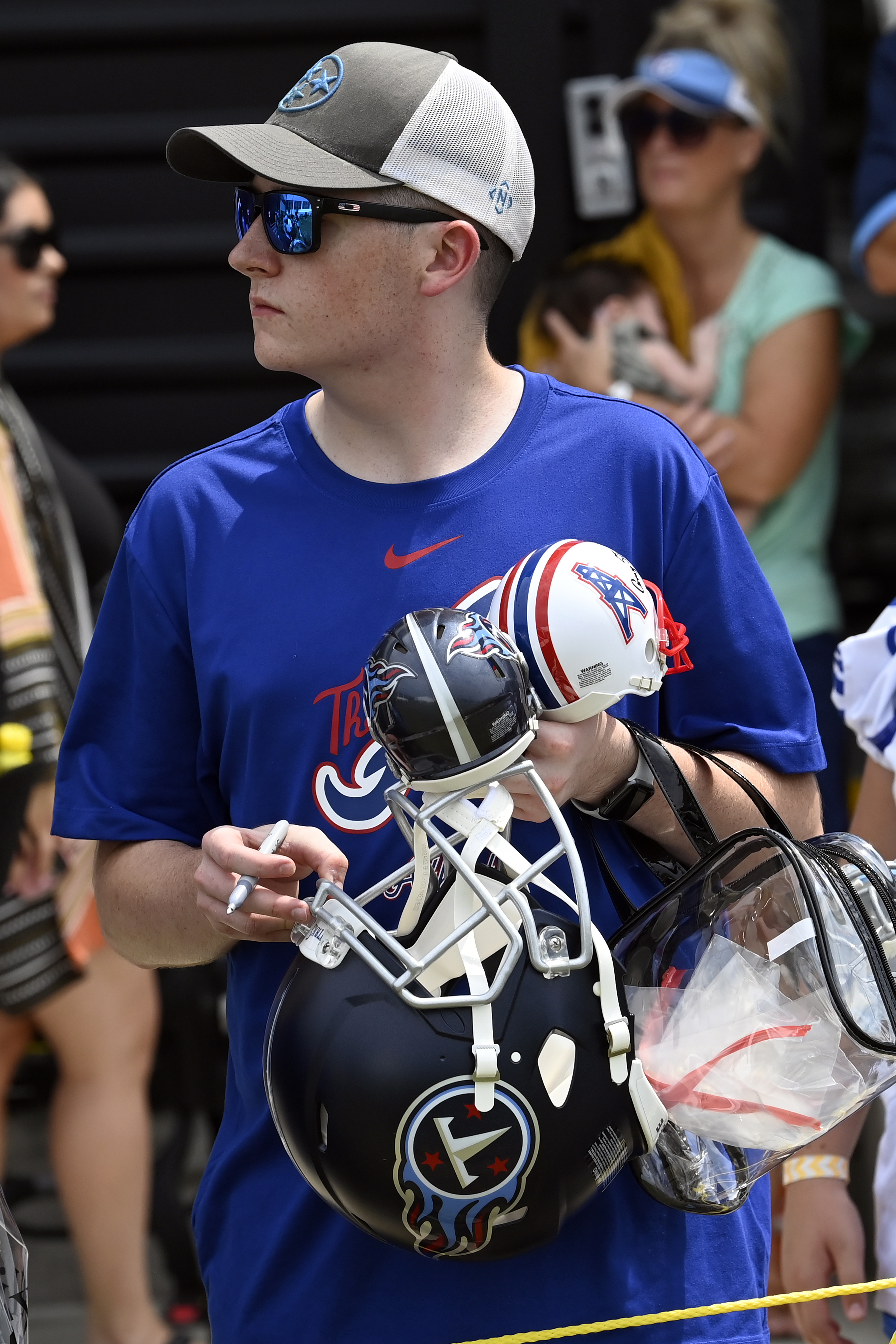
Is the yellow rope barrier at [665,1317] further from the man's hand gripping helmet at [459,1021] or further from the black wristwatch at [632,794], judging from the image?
the black wristwatch at [632,794]

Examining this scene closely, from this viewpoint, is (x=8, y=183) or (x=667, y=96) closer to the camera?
(x=8, y=183)

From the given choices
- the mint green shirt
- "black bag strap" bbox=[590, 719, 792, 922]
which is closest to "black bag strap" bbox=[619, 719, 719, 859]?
"black bag strap" bbox=[590, 719, 792, 922]

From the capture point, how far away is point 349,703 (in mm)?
1771

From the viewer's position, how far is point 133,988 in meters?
3.70

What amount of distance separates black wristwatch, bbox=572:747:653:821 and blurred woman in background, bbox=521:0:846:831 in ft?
7.17

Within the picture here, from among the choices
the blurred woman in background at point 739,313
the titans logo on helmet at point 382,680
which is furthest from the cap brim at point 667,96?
the titans logo on helmet at point 382,680

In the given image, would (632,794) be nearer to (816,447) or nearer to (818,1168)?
(818,1168)

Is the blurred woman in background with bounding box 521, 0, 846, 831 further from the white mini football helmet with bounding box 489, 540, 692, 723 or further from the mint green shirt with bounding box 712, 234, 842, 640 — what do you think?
the white mini football helmet with bounding box 489, 540, 692, 723

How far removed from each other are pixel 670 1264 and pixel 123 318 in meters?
3.40

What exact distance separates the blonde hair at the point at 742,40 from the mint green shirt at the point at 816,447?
455 mm

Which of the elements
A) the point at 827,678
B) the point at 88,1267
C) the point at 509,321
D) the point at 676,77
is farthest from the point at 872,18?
the point at 88,1267

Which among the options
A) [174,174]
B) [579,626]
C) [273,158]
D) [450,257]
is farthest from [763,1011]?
[174,174]

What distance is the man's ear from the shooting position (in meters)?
1.80

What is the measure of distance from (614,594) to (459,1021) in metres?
0.42
